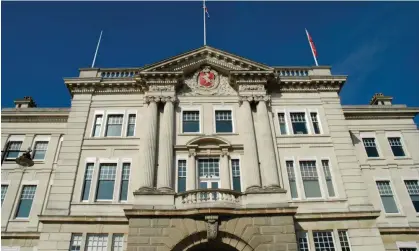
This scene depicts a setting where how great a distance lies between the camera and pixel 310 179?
24.1m

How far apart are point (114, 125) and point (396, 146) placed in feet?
72.8

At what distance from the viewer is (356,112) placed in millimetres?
28906

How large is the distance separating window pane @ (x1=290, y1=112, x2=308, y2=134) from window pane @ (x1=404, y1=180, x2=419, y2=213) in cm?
853

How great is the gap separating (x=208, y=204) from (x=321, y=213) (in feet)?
24.3

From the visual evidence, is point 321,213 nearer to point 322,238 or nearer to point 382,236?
point 322,238

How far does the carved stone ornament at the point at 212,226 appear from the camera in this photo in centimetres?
1958

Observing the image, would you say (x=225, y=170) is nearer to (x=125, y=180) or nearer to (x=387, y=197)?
(x=125, y=180)

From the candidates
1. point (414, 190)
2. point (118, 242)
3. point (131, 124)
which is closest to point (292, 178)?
point (414, 190)

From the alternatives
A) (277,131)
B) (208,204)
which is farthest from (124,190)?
(277,131)

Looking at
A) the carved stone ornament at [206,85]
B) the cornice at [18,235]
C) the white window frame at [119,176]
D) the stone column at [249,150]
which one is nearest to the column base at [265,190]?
the stone column at [249,150]

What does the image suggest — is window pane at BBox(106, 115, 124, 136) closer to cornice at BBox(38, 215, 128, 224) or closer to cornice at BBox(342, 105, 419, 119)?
cornice at BBox(38, 215, 128, 224)

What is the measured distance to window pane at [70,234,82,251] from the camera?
2097 centimetres

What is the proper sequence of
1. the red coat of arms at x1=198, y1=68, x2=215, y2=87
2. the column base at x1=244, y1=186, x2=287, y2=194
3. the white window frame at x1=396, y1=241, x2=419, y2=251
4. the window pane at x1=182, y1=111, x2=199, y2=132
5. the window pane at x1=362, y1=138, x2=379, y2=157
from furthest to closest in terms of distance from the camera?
the red coat of arms at x1=198, y1=68, x2=215, y2=87 → the window pane at x1=362, y1=138, x2=379, y2=157 → the window pane at x1=182, y1=111, x2=199, y2=132 → the white window frame at x1=396, y1=241, x2=419, y2=251 → the column base at x1=244, y1=186, x2=287, y2=194

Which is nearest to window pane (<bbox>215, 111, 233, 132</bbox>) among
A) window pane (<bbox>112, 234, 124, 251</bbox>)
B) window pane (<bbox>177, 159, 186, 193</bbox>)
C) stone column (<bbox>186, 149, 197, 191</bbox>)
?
stone column (<bbox>186, 149, 197, 191</bbox>)
